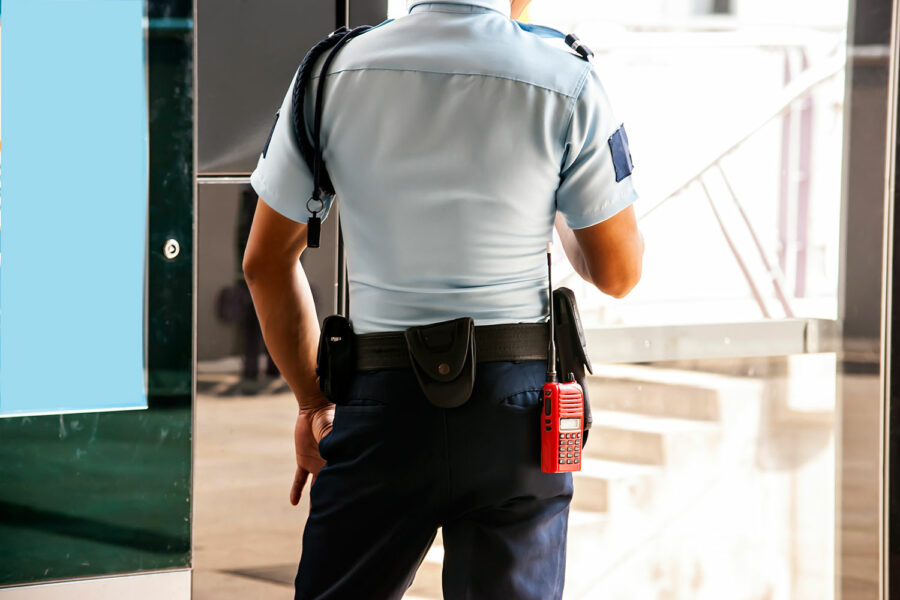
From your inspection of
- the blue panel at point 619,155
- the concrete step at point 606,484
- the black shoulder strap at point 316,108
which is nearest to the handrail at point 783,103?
the concrete step at point 606,484

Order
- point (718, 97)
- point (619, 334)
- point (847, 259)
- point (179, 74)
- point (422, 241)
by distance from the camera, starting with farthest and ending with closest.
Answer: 1. point (718, 97)
2. point (847, 259)
3. point (619, 334)
4. point (179, 74)
5. point (422, 241)

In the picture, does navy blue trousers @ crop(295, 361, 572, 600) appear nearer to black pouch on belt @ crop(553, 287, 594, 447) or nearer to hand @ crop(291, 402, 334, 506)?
black pouch on belt @ crop(553, 287, 594, 447)

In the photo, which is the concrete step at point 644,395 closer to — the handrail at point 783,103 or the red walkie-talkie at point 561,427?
the handrail at point 783,103

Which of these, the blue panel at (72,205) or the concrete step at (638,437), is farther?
the concrete step at (638,437)

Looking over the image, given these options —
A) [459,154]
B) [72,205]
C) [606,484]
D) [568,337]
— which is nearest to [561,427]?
[568,337]

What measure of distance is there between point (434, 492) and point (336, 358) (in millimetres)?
233

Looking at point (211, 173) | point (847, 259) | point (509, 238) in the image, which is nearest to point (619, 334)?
point (847, 259)

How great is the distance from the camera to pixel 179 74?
1.99 m

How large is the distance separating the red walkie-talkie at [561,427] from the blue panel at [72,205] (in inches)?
44.7

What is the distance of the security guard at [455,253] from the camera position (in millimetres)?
1223

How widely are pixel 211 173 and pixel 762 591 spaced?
6.49 ft

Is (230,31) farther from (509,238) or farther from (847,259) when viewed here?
(847,259)

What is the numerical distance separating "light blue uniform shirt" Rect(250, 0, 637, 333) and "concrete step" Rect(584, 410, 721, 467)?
4.29 ft

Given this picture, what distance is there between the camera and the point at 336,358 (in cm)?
130
